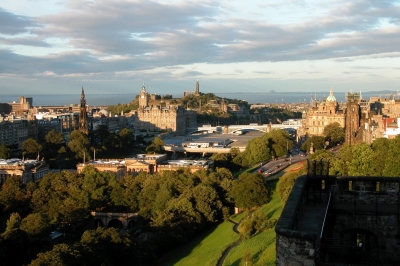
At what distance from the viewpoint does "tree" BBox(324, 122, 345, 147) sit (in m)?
59.4

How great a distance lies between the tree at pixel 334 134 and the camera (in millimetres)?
59406

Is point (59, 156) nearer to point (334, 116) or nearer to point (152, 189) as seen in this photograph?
point (152, 189)

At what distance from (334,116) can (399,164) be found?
45.4 m

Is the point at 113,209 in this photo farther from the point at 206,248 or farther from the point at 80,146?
the point at 80,146

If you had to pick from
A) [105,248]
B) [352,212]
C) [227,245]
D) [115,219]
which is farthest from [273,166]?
[352,212]

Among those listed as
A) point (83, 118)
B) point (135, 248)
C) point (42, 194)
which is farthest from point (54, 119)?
point (135, 248)

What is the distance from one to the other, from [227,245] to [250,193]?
8.01 metres

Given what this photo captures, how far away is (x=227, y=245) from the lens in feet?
78.5

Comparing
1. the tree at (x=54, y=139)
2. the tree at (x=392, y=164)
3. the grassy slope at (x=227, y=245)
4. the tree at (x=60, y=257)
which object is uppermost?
the tree at (x=392, y=164)

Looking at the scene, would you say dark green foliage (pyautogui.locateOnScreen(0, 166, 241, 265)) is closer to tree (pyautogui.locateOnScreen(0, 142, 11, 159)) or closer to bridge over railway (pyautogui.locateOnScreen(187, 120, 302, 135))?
tree (pyautogui.locateOnScreen(0, 142, 11, 159))

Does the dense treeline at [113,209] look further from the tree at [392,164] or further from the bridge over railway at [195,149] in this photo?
the bridge over railway at [195,149]

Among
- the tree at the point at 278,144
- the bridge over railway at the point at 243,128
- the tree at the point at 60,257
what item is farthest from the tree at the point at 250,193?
the bridge over railway at the point at 243,128

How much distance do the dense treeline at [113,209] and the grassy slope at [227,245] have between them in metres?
0.80

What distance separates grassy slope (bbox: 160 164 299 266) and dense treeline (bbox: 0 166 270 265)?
0.80m
